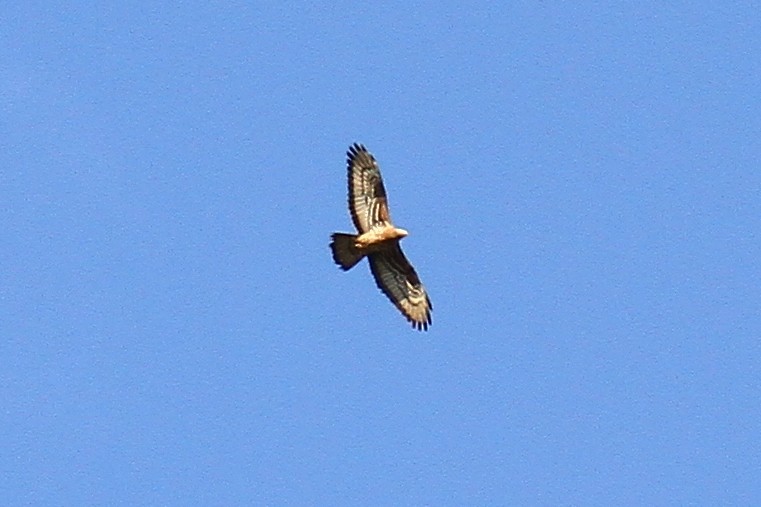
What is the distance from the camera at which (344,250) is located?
37969 millimetres

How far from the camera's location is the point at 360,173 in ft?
128

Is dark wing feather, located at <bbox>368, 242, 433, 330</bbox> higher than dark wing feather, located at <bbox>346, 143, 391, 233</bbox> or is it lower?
lower

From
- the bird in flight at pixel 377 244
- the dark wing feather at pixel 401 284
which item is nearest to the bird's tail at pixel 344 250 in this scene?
the bird in flight at pixel 377 244

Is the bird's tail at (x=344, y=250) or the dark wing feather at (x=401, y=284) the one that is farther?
the dark wing feather at (x=401, y=284)

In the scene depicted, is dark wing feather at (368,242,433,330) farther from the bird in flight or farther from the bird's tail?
the bird's tail

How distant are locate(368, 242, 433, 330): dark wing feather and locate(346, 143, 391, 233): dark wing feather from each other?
28.7 inches

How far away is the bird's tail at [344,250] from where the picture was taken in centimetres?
3791

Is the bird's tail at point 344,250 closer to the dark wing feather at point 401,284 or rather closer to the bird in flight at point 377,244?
the bird in flight at point 377,244

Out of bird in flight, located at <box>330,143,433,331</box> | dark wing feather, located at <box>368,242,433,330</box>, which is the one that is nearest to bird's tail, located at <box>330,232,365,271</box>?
bird in flight, located at <box>330,143,433,331</box>

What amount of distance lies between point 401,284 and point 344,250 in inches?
85.2

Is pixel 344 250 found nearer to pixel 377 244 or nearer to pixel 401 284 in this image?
pixel 377 244

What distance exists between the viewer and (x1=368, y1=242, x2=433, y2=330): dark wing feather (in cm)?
3934

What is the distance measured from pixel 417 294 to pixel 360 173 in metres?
2.59

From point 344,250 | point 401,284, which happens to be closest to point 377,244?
point 344,250
